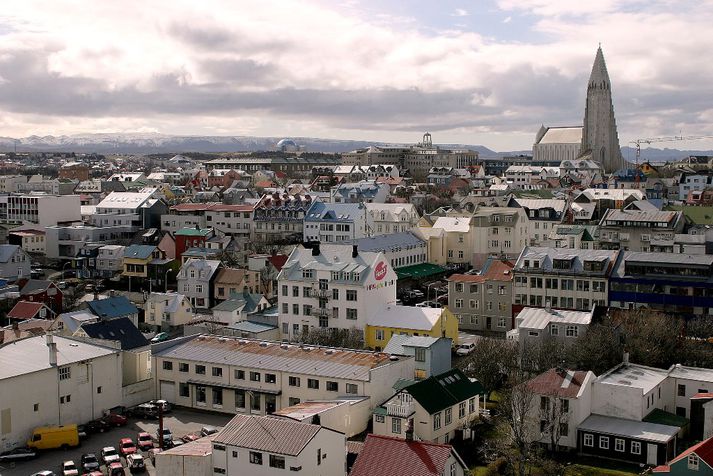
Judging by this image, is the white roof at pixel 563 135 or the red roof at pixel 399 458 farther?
the white roof at pixel 563 135

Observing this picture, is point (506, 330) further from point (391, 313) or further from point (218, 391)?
point (218, 391)

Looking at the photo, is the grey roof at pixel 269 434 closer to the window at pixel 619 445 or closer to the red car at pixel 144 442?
the red car at pixel 144 442

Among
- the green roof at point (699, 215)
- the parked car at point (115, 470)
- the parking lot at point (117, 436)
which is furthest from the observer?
the green roof at point (699, 215)

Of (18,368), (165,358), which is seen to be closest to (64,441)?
(18,368)

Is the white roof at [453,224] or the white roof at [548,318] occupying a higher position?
the white roof at [453,224]

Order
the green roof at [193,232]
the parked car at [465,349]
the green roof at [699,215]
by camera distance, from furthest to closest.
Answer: the green roof at [193,232] < the green roof at [699,215] < the parked car at [465,349]

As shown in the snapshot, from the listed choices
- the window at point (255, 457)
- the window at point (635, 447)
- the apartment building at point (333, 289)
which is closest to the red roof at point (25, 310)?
the apartment building at point (333, 289)
